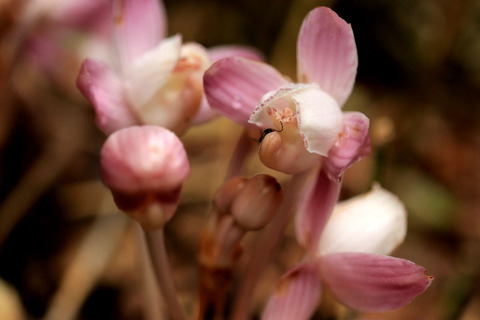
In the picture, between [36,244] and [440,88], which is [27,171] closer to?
[36,244]

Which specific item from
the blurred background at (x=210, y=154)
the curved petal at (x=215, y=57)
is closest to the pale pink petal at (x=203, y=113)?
the curved petal at (x=215, y=57)

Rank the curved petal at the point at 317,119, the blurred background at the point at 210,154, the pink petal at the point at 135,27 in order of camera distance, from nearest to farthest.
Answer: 1. the curved petal at the point at 317,119
2. the pink petal at the point at 135,27
3. the blurred background at the point at 210,154

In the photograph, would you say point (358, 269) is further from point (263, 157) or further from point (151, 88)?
point (151, 88)

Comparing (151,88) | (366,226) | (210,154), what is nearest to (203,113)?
(151,88)

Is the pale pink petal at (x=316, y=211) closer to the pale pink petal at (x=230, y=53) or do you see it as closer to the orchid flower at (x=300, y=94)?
the orchid flower at (x=300, y=94)

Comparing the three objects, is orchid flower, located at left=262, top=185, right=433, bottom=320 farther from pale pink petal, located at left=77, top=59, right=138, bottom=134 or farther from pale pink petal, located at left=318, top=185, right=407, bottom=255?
pale pink petal, located at left=77, top=59, right=138, bottom=134
